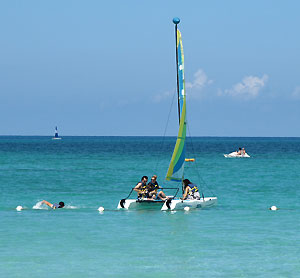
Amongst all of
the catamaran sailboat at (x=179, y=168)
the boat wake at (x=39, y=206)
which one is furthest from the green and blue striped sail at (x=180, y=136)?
the boat wake at (x=39, y=206)

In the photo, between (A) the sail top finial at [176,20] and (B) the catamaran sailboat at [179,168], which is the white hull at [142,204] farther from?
(A) the sail top finial at [176,20]

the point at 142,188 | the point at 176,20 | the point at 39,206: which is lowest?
the point at 39,206

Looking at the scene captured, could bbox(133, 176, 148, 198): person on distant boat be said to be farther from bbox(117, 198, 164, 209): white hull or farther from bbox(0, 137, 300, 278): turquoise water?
bbox(0, 137, 300, 278): turquoise water

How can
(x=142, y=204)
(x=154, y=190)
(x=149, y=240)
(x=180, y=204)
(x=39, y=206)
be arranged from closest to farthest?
(x=149, y=240)
(x=180, y=204)
(x=154, y=190)
(x=142, y=204)
(x=39, y=206)

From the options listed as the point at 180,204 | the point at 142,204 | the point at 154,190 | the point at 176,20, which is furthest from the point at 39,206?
the point at 176,20

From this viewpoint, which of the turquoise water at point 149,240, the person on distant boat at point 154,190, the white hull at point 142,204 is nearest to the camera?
the turquoise water at point 149,240

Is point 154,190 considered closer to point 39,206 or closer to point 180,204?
point 180,204

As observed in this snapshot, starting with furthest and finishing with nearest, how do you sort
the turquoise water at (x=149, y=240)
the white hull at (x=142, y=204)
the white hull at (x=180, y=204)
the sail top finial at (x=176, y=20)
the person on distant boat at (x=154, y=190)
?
the sail top finial at (x=176, y=20)
the white hull at (x=142, y=204)
the person on distant boat at (x=154, y=190)
the white hull at (x=180, y=204)
the turquoise water at (x=149, y=240)

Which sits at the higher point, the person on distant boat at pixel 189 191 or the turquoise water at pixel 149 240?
the person on distant boat at pixel 189 191

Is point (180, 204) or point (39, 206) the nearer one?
point (180, 204)

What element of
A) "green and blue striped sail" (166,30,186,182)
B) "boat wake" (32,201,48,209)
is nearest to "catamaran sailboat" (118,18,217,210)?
"green and blue striped sail" (166,30,186,182)

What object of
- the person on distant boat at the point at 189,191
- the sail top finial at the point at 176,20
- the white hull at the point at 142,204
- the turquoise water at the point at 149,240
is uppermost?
the sail top finial at the point at 176,20

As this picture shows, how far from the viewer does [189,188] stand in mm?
37344

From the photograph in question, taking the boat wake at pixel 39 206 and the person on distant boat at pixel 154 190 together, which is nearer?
the person on distant boat at pixel 154 190
